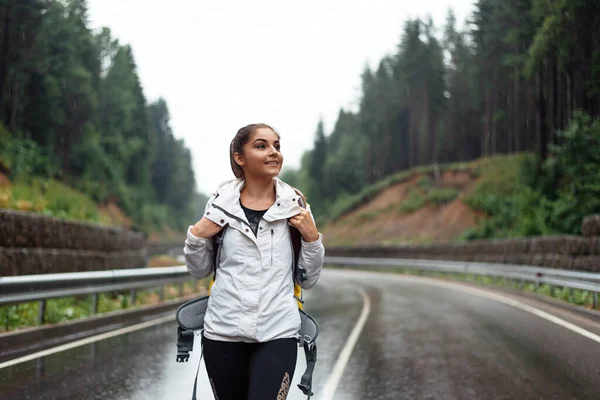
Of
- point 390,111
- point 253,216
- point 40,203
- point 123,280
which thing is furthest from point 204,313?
point 390,111

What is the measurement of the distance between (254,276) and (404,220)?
66436 mm

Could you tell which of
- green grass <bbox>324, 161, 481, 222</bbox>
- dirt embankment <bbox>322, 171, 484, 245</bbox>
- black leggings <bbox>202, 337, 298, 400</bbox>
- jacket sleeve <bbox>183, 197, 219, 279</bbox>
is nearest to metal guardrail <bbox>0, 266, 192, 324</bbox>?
jacket sleeve <bbox>183, 197, 219, 279</bbox>

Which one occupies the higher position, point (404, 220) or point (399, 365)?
point (404, 220)

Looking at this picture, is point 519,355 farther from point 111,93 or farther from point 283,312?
point 111,93

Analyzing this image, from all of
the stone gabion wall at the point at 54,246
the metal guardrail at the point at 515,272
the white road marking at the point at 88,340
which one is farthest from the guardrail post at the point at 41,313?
the metal guardrail at the point at 515,272

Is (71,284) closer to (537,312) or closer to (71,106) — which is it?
(537,312)

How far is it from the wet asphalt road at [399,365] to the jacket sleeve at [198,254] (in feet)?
12.5

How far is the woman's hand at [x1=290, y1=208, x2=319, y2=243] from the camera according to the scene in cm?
339

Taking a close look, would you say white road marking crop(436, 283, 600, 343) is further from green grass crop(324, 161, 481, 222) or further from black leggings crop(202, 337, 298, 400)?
green grass crop(324, 161, 481, 222)

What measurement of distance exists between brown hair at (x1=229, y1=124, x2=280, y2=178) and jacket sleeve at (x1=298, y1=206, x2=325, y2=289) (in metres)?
0.42

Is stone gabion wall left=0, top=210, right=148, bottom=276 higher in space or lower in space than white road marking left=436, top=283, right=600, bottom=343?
higher

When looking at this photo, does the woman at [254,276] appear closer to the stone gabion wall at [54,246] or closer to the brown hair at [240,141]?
the brown hair at [240,141]

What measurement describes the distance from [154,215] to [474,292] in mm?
86249

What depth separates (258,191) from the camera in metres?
3.60
